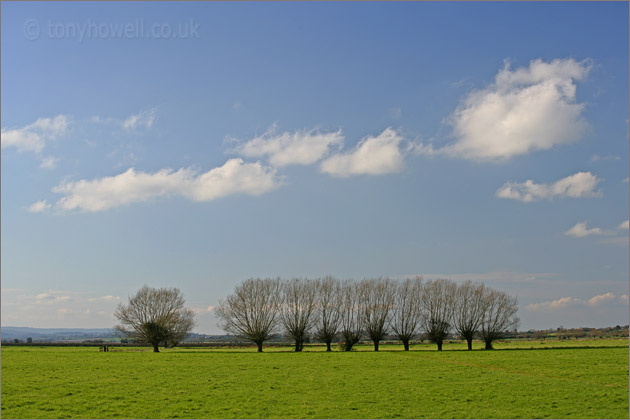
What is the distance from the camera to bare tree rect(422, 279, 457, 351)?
83.9 metres

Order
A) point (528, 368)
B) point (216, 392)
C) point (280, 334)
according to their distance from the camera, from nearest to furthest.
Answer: point (216, 392) → point (528, 368) → point (280, 334)

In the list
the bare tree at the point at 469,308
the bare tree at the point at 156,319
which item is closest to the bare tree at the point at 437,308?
the bare tree at the point at 469,308

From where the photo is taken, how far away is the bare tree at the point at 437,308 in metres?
83.9

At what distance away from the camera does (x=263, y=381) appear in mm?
31547

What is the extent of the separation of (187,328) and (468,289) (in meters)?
52.2

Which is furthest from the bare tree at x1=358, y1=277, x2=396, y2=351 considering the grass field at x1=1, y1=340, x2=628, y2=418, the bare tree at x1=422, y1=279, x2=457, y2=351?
the grass field at x1=1, y1=340, x2=628, y2=418

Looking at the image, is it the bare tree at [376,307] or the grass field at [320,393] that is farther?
the bare tree at [376,307]

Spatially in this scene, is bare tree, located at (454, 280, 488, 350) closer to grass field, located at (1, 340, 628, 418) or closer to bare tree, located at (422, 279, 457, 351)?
bare tree, located at (422, 279, 457, 351)

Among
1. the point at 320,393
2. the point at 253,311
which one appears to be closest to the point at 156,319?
the point at 253,311

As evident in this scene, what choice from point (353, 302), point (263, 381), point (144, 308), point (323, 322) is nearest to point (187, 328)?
A: point (144, 308)

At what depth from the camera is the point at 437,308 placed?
9031 centimetres

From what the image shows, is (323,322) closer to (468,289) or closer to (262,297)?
(262,297)

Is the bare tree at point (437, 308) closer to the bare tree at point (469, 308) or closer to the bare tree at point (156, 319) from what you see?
the bare tree at point (469, 308)

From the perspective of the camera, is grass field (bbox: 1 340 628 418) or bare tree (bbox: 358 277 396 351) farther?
bare tree (bbox: 358 277 396 351)
